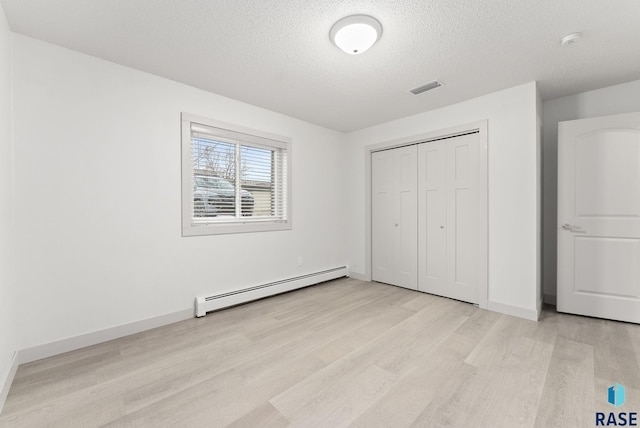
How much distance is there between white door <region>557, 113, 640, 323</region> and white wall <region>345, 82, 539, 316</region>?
487 millimetres

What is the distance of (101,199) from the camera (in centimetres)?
240

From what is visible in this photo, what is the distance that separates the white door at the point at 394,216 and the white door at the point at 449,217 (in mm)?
118

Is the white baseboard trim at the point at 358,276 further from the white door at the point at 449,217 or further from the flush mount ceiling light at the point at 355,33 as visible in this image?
the flush mount ceiling light at the point at 355,33

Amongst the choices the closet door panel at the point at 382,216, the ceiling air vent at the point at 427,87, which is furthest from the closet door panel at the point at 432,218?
the ceiling air vent at the point at 427,87

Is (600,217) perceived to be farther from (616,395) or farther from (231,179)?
(231,179)

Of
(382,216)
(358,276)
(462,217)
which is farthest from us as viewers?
(358,276)

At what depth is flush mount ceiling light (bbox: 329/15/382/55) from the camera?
1.89 m

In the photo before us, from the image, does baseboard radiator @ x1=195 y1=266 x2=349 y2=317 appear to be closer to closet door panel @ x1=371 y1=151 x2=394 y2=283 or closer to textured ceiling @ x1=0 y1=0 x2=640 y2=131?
closet door panel @ x1=371 y1=151 x2=394 y2=283

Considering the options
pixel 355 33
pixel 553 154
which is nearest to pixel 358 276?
pixel 553 154

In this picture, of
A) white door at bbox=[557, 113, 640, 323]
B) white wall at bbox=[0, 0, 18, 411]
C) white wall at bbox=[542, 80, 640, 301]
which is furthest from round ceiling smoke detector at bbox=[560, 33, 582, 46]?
white wall at bbox=[0, 0, 18, 411]

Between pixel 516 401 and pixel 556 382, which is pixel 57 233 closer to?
pixel 516 401

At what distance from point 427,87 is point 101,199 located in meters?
3.44

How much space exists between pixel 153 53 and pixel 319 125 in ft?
8.10

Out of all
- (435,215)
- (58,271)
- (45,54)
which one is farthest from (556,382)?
(45,54)
